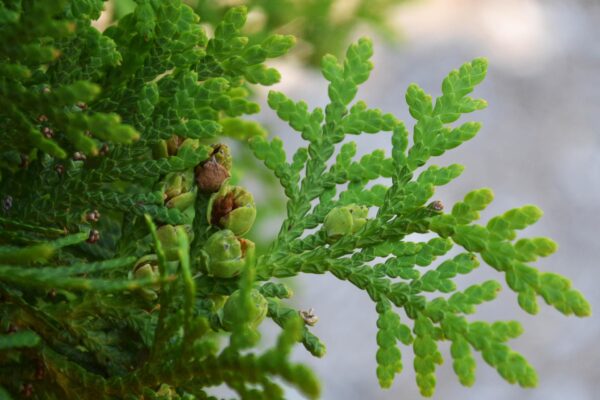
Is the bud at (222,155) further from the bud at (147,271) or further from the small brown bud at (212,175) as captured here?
the bud at (147,271)

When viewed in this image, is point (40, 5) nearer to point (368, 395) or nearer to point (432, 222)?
point (432, 222)

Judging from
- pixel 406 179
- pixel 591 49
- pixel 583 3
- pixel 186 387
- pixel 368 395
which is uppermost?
pixel 583 3

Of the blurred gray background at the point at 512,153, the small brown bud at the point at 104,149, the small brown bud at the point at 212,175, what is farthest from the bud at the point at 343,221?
the blurred gray background at the point at 512,153

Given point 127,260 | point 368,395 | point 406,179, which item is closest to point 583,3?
point 368,395

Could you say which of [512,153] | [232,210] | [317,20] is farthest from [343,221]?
[512,153]

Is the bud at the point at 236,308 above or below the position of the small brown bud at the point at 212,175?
below

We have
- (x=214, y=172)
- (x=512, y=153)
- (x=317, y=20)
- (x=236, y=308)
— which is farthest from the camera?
(x=512, y=153)

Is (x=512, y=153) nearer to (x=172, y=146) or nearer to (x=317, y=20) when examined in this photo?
(x=317, y=20)
